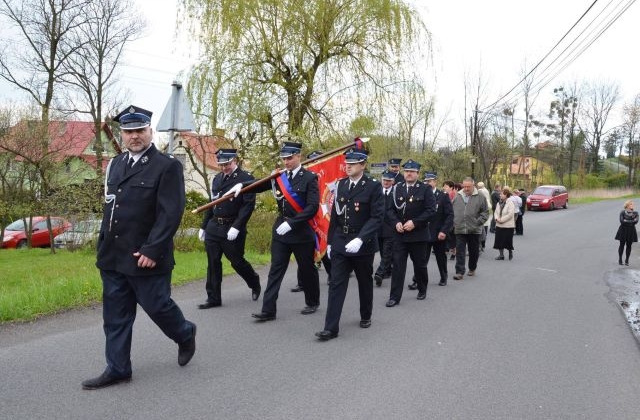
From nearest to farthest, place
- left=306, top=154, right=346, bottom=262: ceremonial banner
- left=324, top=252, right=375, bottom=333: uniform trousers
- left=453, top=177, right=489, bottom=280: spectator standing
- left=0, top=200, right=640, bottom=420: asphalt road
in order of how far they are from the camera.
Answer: left=0, top=200, right=640, bottom=420: asphalt road
left=324, top=252, right=375, bottom=333: uniform trousers
left=306, top=154, right=346, bottom=262: ceremonial banner
left=453, top=177, right=489, bottom=280: spectator standing

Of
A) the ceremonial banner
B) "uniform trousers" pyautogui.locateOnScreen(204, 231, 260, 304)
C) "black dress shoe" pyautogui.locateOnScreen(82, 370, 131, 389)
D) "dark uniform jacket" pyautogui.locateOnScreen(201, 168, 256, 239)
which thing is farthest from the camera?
the ceremonial banner

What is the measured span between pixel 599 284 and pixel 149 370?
28.2ft

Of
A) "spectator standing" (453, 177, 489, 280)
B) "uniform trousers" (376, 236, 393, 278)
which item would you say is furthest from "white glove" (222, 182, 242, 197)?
"spectator standing" (453, 177, 489, 280)

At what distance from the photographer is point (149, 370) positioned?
186 inches

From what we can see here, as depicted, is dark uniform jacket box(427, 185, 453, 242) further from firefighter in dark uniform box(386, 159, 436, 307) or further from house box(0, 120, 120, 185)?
house box(0, 120, 120, 185)

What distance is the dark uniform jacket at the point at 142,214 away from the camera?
4.34 metres

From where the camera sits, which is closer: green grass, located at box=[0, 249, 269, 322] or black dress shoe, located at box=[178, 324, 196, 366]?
black dress shoe, located at box=[178, 324, 196, 366]

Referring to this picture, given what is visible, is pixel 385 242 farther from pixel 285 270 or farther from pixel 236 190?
pixel 236 190

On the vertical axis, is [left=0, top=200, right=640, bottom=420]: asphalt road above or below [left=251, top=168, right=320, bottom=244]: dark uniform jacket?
below

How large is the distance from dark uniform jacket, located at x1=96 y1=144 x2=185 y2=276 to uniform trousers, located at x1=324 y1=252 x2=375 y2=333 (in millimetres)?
2054

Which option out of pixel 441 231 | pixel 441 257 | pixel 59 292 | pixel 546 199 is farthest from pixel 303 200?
pixel 546 199

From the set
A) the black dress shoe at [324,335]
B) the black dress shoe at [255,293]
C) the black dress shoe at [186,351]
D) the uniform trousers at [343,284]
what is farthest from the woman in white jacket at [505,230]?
the black dress shoe at [186,351]

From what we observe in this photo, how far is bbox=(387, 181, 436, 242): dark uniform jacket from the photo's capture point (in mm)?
8258

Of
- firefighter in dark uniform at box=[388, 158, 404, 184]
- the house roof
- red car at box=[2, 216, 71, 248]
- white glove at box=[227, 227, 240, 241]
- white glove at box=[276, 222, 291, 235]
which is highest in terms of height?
the house roof
